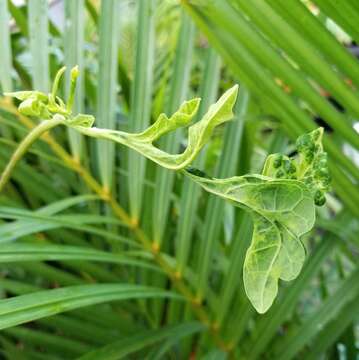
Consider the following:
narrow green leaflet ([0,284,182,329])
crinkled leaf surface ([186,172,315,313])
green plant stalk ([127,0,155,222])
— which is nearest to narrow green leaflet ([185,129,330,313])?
crinkled leaf surface ([186,172,315,313])

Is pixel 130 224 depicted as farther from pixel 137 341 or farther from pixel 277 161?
pixel 277 161

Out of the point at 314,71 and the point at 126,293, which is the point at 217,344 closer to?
the point at 126,293

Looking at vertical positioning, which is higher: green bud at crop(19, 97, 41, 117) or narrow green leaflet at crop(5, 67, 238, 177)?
green bud at crop(19, 97, 41, 117)

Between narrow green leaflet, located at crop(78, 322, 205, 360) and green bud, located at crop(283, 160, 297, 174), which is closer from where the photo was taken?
green bud, located at crop(283, 160, 297, 174)

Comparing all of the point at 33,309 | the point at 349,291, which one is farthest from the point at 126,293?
the point at 349,291

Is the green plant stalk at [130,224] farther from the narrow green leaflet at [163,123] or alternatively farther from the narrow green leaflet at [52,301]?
the narrow green leaflet at [163,123]

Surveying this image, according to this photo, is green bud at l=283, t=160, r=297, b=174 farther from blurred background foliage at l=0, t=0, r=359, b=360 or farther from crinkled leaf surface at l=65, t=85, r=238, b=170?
blurred background foliage at l=0, t=0, r=359, b=360
